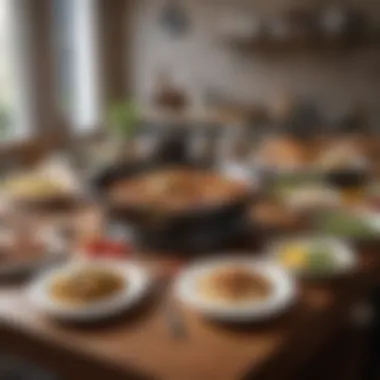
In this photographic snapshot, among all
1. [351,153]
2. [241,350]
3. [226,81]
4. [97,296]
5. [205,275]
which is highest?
[226,81]

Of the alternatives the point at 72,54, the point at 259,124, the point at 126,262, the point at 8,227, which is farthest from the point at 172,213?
A: the point at 72,54

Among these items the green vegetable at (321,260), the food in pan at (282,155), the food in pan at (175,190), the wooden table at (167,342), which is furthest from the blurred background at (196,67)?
the wooden table at (167,342)

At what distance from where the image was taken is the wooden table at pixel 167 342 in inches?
50.6

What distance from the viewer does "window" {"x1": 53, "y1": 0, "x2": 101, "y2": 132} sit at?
4.89 m

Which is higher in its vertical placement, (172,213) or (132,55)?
(132,55)

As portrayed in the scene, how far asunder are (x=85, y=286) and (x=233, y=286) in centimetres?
32

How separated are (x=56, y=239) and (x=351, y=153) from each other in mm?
1422

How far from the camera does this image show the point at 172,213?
1896 millimetres

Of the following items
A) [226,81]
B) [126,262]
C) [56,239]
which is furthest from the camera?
[226,81]

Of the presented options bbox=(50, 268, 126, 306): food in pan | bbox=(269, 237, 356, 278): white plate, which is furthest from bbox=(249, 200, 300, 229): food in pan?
bbox=(50, 268, 126, 306): food in pan

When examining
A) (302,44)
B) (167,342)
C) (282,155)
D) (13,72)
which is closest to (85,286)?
(167,342)

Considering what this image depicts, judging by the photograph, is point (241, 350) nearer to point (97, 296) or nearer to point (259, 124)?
point (97, 296)

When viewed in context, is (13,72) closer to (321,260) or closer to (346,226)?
(346,226)

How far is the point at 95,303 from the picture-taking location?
5.13 feet
